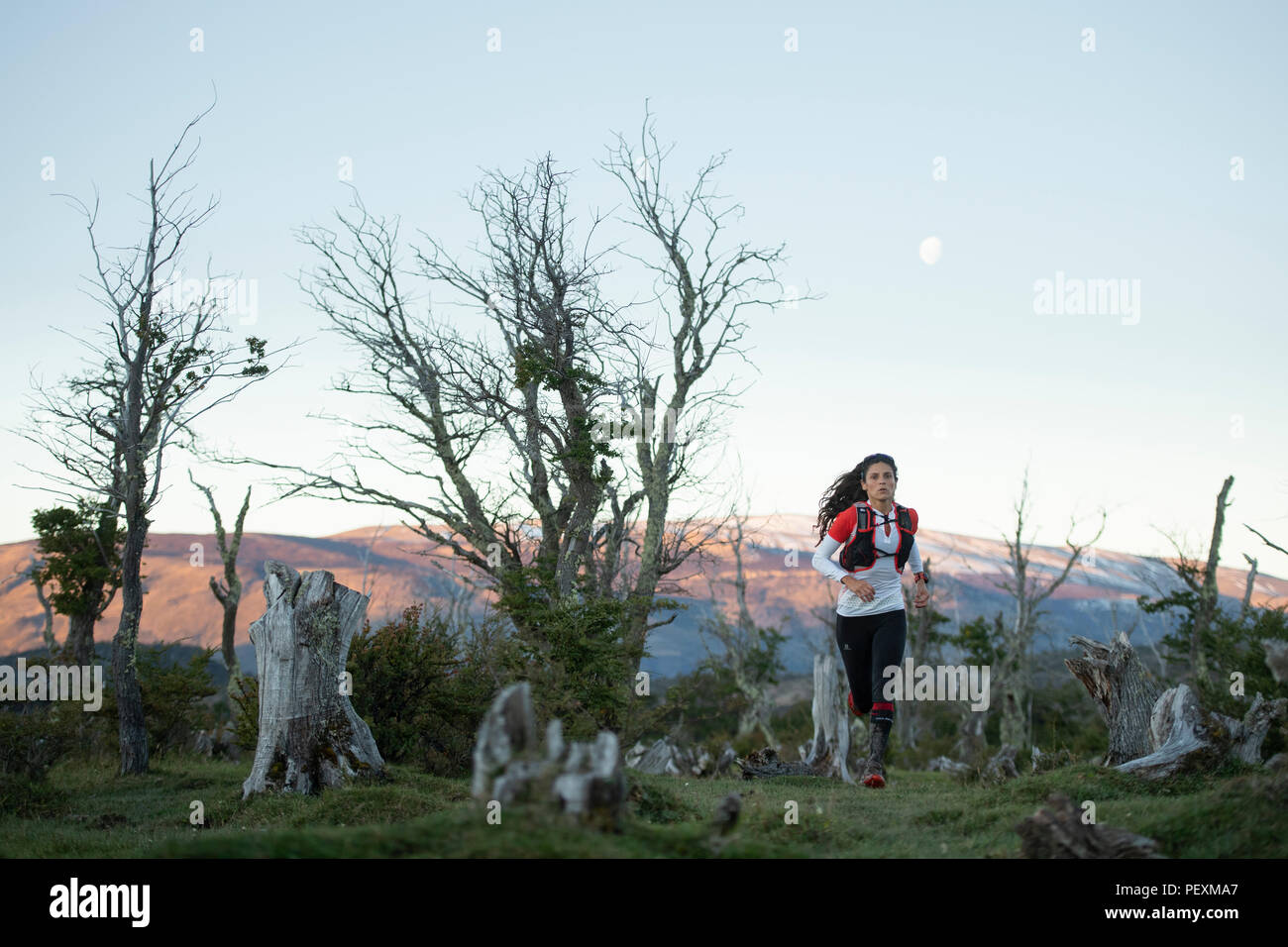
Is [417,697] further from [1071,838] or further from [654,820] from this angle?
[1071,838]

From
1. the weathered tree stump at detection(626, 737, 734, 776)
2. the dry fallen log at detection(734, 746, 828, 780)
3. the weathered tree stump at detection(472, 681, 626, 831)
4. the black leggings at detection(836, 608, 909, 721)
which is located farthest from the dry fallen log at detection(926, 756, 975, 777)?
the weathered tree stump at detection(472, 681, 626, 831)

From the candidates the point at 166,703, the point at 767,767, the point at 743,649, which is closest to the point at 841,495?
the point at 767,767

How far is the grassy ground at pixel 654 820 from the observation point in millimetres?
3885

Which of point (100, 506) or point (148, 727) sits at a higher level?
point (100, 506)

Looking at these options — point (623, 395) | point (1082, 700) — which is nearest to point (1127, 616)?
point (1082, 700)

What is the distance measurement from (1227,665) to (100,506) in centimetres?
2245

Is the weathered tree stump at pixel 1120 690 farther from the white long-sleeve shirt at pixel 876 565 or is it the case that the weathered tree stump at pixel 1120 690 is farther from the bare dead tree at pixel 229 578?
the bare dead tree at pixel 229 578

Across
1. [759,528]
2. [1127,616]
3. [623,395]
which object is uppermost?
[623,395]

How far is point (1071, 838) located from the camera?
5000mm

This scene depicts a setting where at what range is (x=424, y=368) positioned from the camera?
21688 millimetres

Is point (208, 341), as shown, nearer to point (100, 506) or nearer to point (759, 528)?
point (100, 506)

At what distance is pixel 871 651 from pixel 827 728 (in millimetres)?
6476

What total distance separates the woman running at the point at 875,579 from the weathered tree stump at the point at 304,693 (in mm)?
4873

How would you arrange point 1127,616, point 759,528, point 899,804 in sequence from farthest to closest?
point 1127,616, point 759,528, point 899,804
